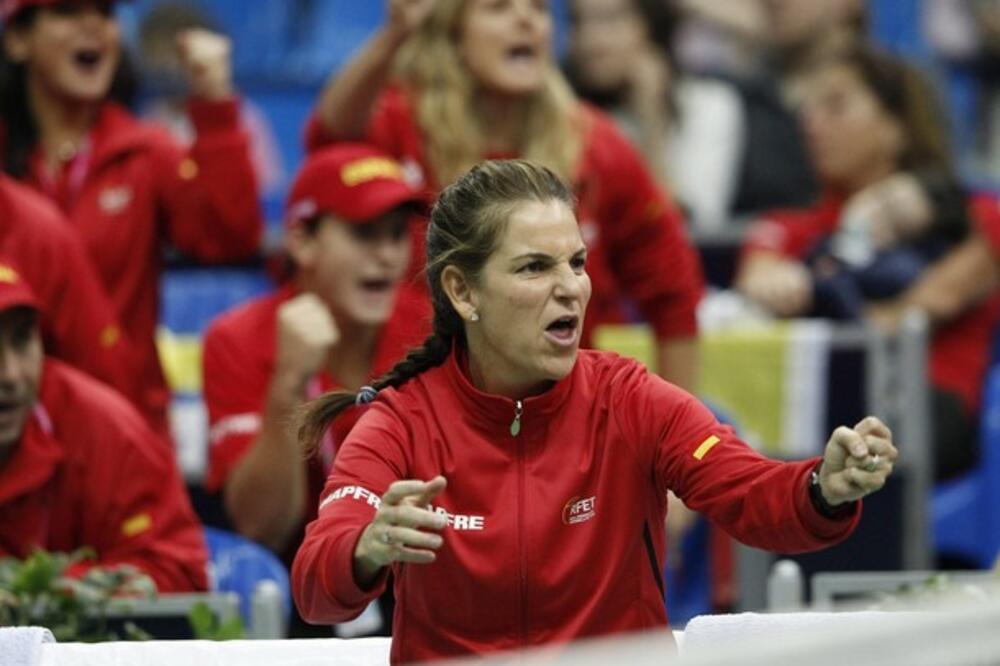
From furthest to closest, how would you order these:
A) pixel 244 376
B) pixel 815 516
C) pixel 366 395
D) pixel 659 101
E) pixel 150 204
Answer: pixel 659 101, pixel 150 204, pixel 244 376, pixel 366 395, pixel 815 516

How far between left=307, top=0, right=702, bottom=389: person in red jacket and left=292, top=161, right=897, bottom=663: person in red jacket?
2343mm

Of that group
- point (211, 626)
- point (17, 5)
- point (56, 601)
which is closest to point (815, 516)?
point (211, 626)

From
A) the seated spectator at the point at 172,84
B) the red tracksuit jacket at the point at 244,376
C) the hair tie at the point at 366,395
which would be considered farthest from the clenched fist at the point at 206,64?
the seated spectator at the point at 172,84

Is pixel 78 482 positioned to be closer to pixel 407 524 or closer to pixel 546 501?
pixel 546 501

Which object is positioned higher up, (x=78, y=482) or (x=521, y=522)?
(x=521, y=522)

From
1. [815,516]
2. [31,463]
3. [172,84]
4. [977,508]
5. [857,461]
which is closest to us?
[857,461]

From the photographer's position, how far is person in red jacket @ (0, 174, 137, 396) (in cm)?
643

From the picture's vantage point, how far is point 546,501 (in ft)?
13.1

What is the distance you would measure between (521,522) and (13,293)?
210cm

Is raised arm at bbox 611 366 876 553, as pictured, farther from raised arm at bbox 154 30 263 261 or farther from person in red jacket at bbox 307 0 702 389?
raised arm at bbox 154 30 263 261

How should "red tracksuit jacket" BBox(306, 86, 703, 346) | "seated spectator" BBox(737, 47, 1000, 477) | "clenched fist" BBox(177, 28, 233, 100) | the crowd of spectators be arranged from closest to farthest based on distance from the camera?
the crowd of spectators < "red tracksuit jacket" BBox(306, 86, 703, 346) < "clenched fist" BBox(177, 28, 233, 100) < "seated spectator" BBox(737, 47, 1000, 477)

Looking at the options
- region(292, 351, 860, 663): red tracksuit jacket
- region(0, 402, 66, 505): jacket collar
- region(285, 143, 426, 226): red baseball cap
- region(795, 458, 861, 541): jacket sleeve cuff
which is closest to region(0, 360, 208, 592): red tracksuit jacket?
region(0, 402, 66, 505): jacket collar

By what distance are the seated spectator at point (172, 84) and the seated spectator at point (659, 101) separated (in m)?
1.58

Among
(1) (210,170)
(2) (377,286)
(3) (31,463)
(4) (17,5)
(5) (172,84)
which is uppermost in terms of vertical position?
(4) (17,5)
